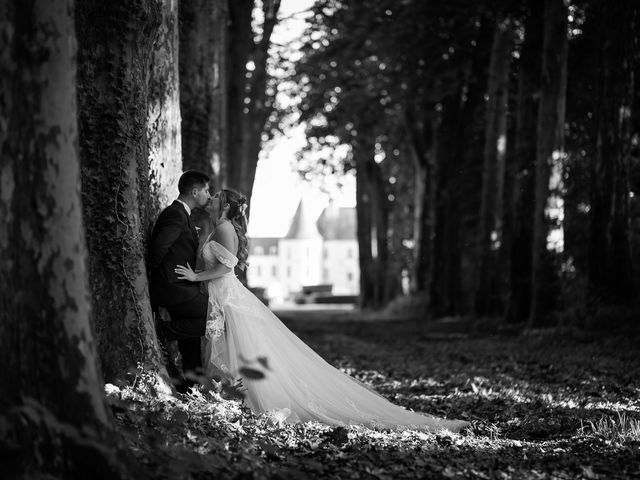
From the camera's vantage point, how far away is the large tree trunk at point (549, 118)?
683 inches

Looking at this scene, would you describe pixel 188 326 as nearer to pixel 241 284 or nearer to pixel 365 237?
pixel 241 284

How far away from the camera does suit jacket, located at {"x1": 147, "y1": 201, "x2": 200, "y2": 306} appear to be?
7312 millimetres

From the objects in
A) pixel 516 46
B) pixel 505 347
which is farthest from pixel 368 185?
pixel 505 347

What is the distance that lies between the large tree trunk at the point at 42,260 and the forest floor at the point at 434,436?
451mm

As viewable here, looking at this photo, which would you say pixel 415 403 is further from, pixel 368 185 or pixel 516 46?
pixel 368 185

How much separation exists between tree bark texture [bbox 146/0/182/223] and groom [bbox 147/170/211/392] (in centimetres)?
28

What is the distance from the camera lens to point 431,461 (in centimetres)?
602

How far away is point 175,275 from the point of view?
7.44m

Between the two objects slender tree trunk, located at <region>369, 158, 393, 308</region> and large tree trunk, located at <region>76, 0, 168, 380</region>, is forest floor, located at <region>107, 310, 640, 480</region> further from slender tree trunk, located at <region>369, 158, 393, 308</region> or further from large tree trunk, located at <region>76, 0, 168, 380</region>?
slender tree trunk, located at <region>369, 158, 393, 308</region>

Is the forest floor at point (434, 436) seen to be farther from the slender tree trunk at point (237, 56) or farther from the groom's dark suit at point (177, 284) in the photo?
the slender tree trunk at point (237, 56)

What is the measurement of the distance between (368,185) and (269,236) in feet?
412

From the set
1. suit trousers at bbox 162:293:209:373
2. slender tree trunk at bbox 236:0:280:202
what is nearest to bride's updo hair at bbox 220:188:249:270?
suit trousers at bbox 162:293:209:373

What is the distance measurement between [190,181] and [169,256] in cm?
74

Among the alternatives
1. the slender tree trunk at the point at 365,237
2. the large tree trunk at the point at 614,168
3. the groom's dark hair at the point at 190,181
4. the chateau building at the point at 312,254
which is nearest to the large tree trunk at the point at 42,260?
the groom's dark hair at the point at 190,181
